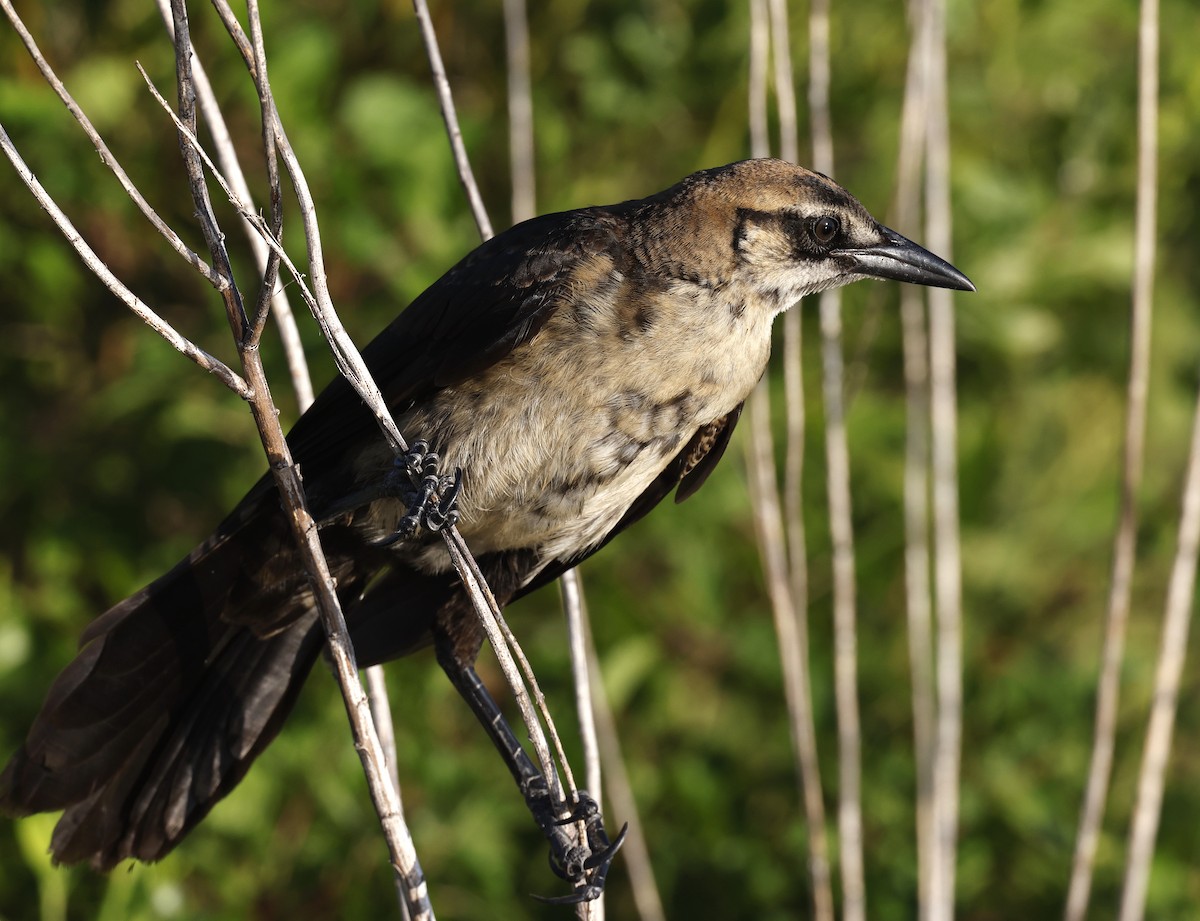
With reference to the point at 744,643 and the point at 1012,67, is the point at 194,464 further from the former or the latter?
the point at 1012,67

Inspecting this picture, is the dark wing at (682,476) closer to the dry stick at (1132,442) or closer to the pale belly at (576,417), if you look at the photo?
the pale belly at (576,417)

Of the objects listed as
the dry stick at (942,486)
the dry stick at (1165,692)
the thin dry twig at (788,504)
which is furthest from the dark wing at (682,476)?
the dry stick at (1165,692)

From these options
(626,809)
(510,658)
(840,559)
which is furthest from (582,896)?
(840,559)

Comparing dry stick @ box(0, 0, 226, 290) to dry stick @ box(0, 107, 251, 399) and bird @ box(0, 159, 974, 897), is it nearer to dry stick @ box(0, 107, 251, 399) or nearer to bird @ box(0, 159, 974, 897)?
dry stick @ box(0, 107, 251, 399)

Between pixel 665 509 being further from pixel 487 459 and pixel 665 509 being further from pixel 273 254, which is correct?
pixel 273 254

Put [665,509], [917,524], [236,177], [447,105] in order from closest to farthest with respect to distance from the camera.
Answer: [236,177]
[447,105]
[917,524]
[665,509]

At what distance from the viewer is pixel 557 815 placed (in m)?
2.28

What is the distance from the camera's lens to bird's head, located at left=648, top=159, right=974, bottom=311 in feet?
7.85

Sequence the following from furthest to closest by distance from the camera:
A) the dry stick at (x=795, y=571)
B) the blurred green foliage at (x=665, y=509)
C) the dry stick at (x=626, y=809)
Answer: the blurred green foliage at (x=665, y=509)
the dry stick at (x=626, y=809)
the dry stick at (x=795, y=571)

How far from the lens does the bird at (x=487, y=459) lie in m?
2.27

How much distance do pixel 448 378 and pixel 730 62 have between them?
4.88 feet

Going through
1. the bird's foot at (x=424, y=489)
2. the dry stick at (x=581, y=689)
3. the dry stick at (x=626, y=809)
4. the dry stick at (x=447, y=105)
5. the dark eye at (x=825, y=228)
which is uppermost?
the dry stick at (x=447, y=105)

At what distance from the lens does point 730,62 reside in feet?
11.3

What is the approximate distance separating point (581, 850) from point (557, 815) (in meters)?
0.09
